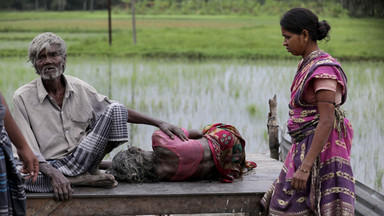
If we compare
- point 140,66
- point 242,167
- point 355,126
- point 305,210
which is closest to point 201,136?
point 242,167

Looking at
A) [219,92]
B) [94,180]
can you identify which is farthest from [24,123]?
[219,92]

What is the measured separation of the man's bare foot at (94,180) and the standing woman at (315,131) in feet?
2.98

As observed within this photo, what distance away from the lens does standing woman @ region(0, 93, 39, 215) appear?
2145 millimetres

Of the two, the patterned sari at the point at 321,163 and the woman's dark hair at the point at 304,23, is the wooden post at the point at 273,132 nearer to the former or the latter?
the patterned sari at the point at 321,163

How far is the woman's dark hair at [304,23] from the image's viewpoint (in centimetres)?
252

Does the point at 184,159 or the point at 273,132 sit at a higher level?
the point at 184,159

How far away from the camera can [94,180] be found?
2.97 metres

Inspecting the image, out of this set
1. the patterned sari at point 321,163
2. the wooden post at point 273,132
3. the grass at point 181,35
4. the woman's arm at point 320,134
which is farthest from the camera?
the grass at point 181,35

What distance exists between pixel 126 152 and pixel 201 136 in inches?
17.5

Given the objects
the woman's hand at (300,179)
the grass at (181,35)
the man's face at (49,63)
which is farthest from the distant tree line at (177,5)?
the woman's hand at (300,179)

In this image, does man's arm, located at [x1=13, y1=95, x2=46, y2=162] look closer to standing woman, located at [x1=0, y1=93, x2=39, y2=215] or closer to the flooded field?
standing woman, located at [x1=0, y1=93, x2=39, y2=215]

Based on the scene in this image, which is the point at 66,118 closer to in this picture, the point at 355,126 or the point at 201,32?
the point at 355,126

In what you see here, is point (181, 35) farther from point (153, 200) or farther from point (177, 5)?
point (153, 200)

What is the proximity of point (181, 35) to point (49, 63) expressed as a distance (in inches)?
399
